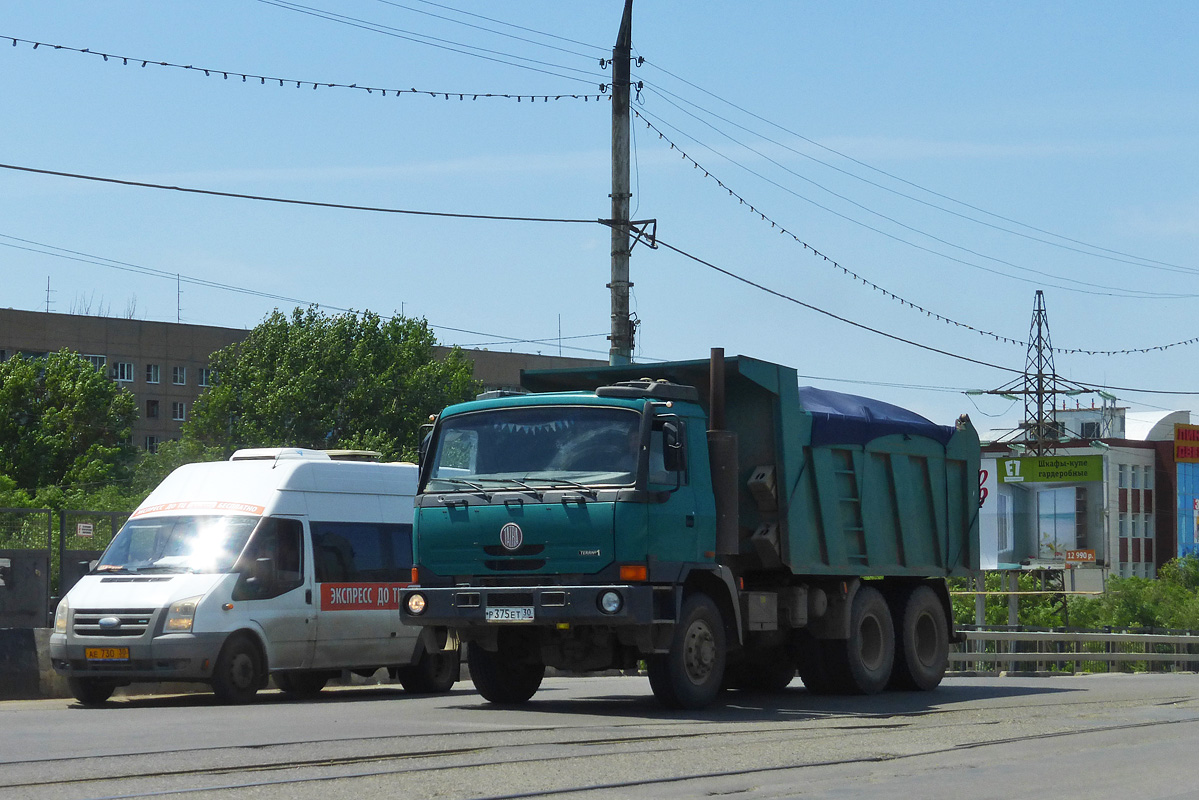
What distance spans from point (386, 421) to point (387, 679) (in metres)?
60.5

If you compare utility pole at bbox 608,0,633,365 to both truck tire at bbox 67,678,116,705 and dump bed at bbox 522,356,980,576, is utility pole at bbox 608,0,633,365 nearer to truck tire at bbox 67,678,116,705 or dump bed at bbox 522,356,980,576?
dump bed at bbox 522,356,980,576

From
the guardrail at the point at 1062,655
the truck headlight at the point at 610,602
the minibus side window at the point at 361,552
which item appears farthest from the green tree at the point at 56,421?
the truck headlight at the point at 610,602

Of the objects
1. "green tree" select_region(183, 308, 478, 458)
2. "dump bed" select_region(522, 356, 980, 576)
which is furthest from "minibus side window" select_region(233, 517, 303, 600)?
"green tree" select_region(183, 308, 478, 458)

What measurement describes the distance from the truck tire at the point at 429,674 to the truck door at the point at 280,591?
1827 millimetres

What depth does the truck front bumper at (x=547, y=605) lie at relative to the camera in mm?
12617

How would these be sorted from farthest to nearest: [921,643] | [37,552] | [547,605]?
[37,552], [921,643], [547,605]

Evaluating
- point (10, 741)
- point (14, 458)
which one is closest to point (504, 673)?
point (10, 741)

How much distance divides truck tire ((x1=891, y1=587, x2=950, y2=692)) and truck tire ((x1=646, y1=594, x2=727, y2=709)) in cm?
367

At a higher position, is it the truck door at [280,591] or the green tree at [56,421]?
the green tree at [56,421]

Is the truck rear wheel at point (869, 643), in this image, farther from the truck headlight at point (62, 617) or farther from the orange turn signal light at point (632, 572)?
the truck headlight at point (62, 617)

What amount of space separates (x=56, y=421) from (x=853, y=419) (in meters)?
71.9

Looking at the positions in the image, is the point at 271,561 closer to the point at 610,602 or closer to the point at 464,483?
the point at 464,483

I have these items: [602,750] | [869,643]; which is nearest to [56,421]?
[869,643]

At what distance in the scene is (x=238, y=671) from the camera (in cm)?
1503
